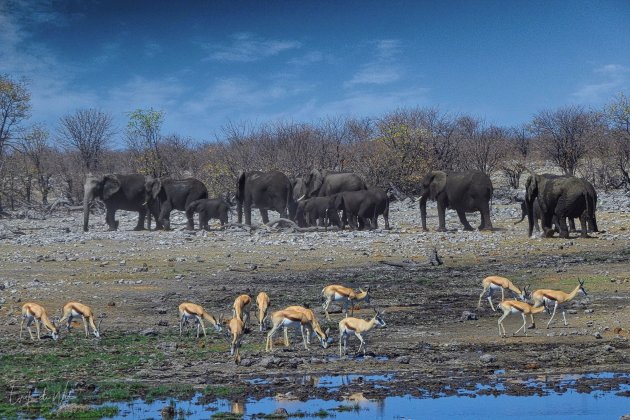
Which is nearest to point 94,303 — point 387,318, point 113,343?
point 113,343

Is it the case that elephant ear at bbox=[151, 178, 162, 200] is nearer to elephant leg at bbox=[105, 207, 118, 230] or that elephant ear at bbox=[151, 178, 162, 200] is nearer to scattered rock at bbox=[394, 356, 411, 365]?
elephant leg at bbox=[105, 207, 118, 230]

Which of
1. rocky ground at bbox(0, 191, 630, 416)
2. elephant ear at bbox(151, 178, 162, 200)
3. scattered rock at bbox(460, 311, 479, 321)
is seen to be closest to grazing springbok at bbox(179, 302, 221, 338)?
rocky ground at bbox(0, 191, 630, 416)

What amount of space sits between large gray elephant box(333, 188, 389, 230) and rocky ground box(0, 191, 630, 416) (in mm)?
1166

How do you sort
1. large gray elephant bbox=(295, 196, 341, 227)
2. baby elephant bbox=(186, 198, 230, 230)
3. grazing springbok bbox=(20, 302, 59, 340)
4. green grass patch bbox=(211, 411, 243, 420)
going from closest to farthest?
green grass patch bbox=(211, 411, 243, 420) < grazing springbok bbox=(20, 302, 59, 340) < large gray elephant bbox=(295, 196, 341, 227) < baby elephant bbox=(186, 198, 230, 230)

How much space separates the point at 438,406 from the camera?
10.4m

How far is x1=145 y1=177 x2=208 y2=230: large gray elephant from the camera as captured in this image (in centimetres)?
3825

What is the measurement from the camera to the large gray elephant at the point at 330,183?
38.8 metres

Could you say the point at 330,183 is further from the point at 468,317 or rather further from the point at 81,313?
the point at 81,313

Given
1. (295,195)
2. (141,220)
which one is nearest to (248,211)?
(295,195)

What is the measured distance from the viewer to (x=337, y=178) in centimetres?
3916

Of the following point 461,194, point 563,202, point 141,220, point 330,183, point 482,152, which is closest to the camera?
point 563,202

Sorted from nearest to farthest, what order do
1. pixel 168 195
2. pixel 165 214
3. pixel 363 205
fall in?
pixel 363 205, pixel 165 214, pixel 168 195

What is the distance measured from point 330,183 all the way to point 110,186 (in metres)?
8.17

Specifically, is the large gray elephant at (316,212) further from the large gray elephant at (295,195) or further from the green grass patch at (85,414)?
the green grass patch at (85,414)
